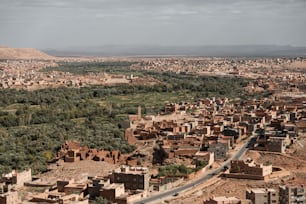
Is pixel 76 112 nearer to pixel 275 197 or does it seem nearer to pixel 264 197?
pixel 264 197

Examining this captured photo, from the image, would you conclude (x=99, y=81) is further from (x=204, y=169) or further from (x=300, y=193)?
(x=300, y=193)

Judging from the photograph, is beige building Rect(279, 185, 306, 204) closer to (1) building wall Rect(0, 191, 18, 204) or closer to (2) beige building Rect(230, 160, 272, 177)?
(2) beige building Rect(230, 160, 272, 177)

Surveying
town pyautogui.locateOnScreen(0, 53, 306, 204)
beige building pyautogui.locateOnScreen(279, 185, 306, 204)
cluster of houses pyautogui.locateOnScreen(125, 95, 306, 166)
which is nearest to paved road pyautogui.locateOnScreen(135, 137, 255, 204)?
town pyautogui.locateOnScreen(0, 53, 306, 204)

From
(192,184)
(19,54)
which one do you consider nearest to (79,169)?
(192,184)

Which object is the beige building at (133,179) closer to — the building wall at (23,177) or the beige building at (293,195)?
the building wall at (23,177)

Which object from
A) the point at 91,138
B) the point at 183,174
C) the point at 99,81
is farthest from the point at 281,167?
the point at 99,81
